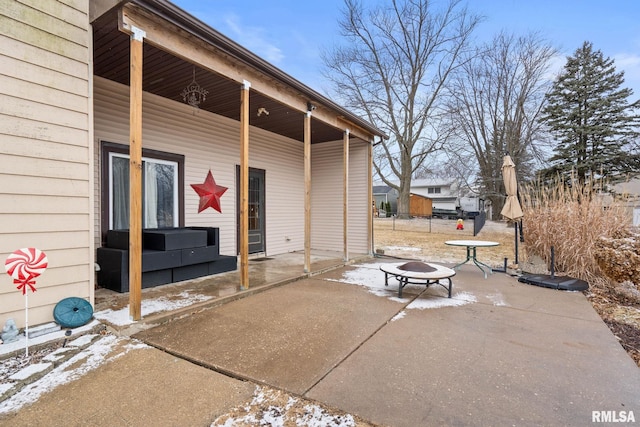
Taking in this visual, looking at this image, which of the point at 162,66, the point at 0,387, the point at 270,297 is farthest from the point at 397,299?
the point at 162,66

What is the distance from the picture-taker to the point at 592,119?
1512cm

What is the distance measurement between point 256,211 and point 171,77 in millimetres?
3370

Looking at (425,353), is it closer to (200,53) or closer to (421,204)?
(200,53)

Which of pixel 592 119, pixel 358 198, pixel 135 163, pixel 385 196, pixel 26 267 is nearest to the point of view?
pixel 26 267

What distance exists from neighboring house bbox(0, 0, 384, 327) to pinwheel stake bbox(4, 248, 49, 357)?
1.09 ft

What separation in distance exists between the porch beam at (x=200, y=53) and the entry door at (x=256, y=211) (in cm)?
239

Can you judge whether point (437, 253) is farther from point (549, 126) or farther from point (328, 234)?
point (549, 126)

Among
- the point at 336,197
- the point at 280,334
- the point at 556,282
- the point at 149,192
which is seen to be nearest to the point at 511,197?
the point at 556,282

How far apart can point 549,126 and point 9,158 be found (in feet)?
67.7

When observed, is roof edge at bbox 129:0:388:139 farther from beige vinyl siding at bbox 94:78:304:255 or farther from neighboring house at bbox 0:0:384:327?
beige vinyl siding at bbox 94:78:304:255

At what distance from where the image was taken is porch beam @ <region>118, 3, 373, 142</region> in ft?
9.66

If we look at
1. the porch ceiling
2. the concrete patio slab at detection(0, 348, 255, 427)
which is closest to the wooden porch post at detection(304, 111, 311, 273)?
the porch ceiling

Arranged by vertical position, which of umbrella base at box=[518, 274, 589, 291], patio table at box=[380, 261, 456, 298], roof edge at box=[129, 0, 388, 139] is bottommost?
umbrella base at box=[518, 274, 589, 291]

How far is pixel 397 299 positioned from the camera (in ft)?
13.1
